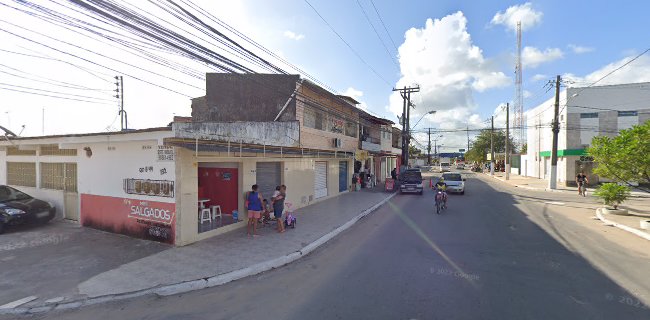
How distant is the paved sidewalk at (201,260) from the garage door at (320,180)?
5855mm

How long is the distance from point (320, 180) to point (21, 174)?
13.0 m

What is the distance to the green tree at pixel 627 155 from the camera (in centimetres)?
1012

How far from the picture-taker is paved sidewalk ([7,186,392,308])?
538cm

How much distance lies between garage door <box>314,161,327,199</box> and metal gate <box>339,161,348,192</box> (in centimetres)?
280

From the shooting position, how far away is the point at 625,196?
40.9ft

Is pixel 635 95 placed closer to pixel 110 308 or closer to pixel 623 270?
pixel 623 270

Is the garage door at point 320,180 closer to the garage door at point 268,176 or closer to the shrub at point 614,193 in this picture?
the garage door at point 268,176

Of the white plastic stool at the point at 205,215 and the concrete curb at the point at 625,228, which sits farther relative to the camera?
the white plastic stool at the point at 205,215

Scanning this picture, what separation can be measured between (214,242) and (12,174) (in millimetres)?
11215

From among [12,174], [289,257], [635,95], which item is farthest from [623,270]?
[635,95]

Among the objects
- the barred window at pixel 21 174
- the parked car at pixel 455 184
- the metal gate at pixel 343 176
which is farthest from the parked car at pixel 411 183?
the barred window at pixel 21 174

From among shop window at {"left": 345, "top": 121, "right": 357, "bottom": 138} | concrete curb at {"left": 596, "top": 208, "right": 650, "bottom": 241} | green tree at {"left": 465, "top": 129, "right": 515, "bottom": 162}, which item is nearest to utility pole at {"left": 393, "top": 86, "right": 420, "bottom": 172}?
shop window at {"left": 345, "top": 121, "right": 357, "bottom": 138}

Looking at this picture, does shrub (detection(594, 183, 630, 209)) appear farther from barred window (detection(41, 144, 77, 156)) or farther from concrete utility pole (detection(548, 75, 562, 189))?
barred window (detection(41, 144, 77, 156))

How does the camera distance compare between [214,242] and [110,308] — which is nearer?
[110,308]
